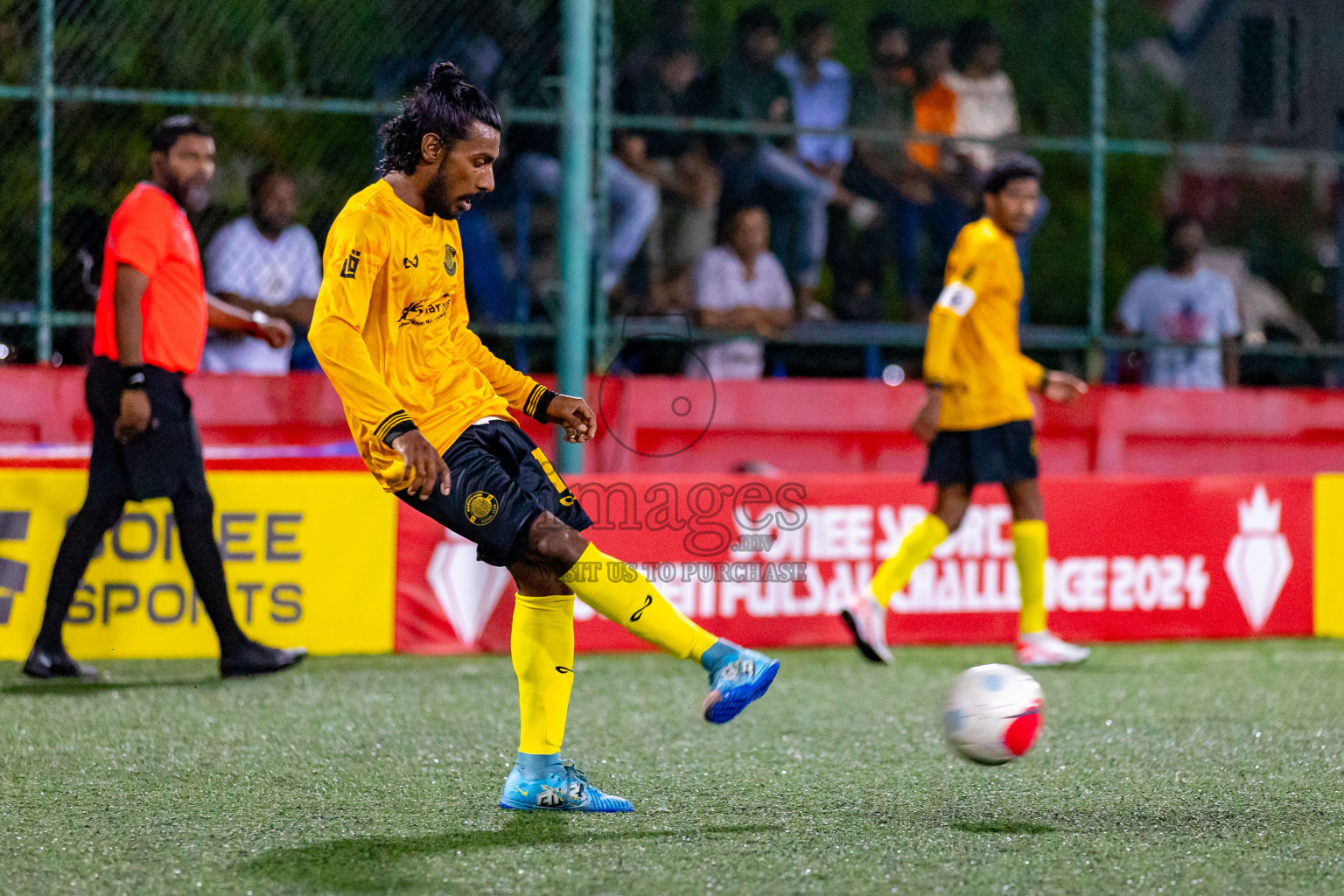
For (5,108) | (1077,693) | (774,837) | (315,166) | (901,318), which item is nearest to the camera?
(774,837)

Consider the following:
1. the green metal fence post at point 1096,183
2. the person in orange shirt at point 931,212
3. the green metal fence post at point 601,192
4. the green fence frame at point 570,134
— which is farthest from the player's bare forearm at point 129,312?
the green metal fence post at point 1096,183

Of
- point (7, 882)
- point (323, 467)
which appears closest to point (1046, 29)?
point (323, 467)

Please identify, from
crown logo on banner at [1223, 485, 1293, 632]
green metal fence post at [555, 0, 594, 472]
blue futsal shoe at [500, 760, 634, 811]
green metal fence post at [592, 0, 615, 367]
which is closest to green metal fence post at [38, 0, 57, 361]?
green metal fence post at [555, 0, 594, 472]

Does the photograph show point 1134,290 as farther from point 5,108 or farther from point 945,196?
point 5,108

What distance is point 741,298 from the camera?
30.0ft

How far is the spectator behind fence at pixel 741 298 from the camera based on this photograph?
9070 mm

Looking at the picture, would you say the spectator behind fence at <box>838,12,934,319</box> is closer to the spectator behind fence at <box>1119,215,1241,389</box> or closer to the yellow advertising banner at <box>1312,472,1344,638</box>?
the spectator behind fence at <box>1119,215,1241,389</box>

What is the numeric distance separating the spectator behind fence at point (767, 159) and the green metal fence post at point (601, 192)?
2.95 feet

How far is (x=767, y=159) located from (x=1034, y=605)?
3472 mm

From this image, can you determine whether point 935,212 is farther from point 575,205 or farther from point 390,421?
point 390,421

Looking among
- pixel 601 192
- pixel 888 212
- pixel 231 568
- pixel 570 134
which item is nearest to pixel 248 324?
pixel 231 568

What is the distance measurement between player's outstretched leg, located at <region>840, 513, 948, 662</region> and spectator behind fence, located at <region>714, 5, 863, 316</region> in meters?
2.57

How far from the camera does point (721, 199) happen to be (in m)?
9.29

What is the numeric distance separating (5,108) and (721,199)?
3.76 m
